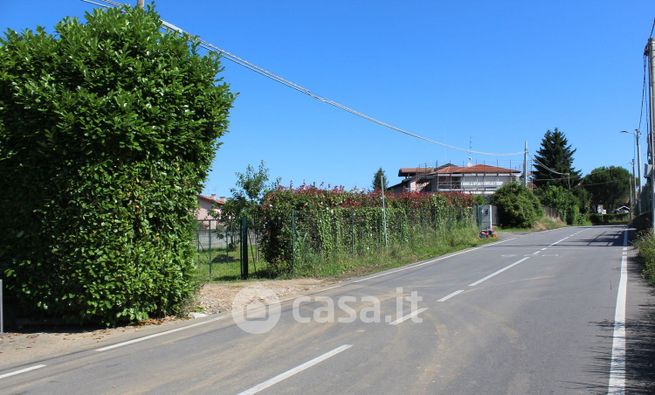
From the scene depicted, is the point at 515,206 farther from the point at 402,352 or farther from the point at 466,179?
the point at 402,352

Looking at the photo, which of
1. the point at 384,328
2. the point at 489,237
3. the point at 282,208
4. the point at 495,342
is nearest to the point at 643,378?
the point at 495,342

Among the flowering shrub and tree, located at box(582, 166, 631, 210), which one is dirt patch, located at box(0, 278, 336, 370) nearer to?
the flowering shrub

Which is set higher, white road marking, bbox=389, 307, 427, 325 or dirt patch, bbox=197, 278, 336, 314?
white road marking, bbox=389, 307, 427, 325

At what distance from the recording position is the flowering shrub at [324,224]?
17.9m

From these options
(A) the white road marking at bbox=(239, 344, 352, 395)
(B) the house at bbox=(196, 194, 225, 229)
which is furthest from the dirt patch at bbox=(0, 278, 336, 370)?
(A) the white road marking at bbox=(239, 344, 352, 395)

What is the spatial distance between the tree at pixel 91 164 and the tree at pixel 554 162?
3613 inches

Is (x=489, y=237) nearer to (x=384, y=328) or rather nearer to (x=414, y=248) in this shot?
(x=414, y=248)

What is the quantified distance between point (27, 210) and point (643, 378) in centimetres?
954

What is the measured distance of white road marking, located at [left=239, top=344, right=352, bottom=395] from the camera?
584 cm

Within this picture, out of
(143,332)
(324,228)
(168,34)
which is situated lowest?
(143,332)

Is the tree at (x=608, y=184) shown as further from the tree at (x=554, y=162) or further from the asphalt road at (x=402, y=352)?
the asphalt road at (x=402, y=352)

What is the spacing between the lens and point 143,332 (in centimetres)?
956

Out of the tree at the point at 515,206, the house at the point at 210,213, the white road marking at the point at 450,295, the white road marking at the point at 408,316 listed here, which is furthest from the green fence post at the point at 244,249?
the tree at the point at 515,206
